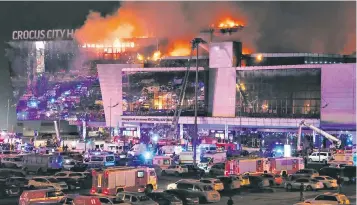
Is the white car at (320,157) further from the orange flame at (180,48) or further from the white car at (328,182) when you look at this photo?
the orange flame at (180,48)

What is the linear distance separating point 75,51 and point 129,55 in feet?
25.9

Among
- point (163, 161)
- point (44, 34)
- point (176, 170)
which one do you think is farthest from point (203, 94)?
point (176, 170)

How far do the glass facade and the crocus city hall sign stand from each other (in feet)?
94.4

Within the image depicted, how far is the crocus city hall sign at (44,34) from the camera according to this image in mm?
84188

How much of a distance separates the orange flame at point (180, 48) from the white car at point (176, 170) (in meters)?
41.8

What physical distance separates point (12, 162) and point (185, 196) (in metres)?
19.1

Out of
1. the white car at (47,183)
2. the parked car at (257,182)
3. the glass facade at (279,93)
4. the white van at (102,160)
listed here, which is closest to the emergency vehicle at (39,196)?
the white car at (47,183)

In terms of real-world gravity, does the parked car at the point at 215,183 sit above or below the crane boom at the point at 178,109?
below

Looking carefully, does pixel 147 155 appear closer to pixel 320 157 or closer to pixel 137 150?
pixel 137 150

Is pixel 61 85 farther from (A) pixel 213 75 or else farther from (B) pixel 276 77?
(B) pixel 276 77

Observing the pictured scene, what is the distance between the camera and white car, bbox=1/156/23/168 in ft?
127

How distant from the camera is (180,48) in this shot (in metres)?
78.9

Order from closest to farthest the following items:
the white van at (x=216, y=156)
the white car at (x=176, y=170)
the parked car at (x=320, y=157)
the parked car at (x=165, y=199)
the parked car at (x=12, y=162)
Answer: the parked car at (x=165, y=199) → the white car at (x=176, y=170) → the parked car at (x=12, y=162) → the white van at (x=216, y=156) → the parked car at (x=320, y=157)

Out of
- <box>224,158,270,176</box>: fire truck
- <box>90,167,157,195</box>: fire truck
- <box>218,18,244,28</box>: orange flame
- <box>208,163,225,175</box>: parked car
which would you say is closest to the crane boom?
<box>218,18,244,28</box>: orange flame
